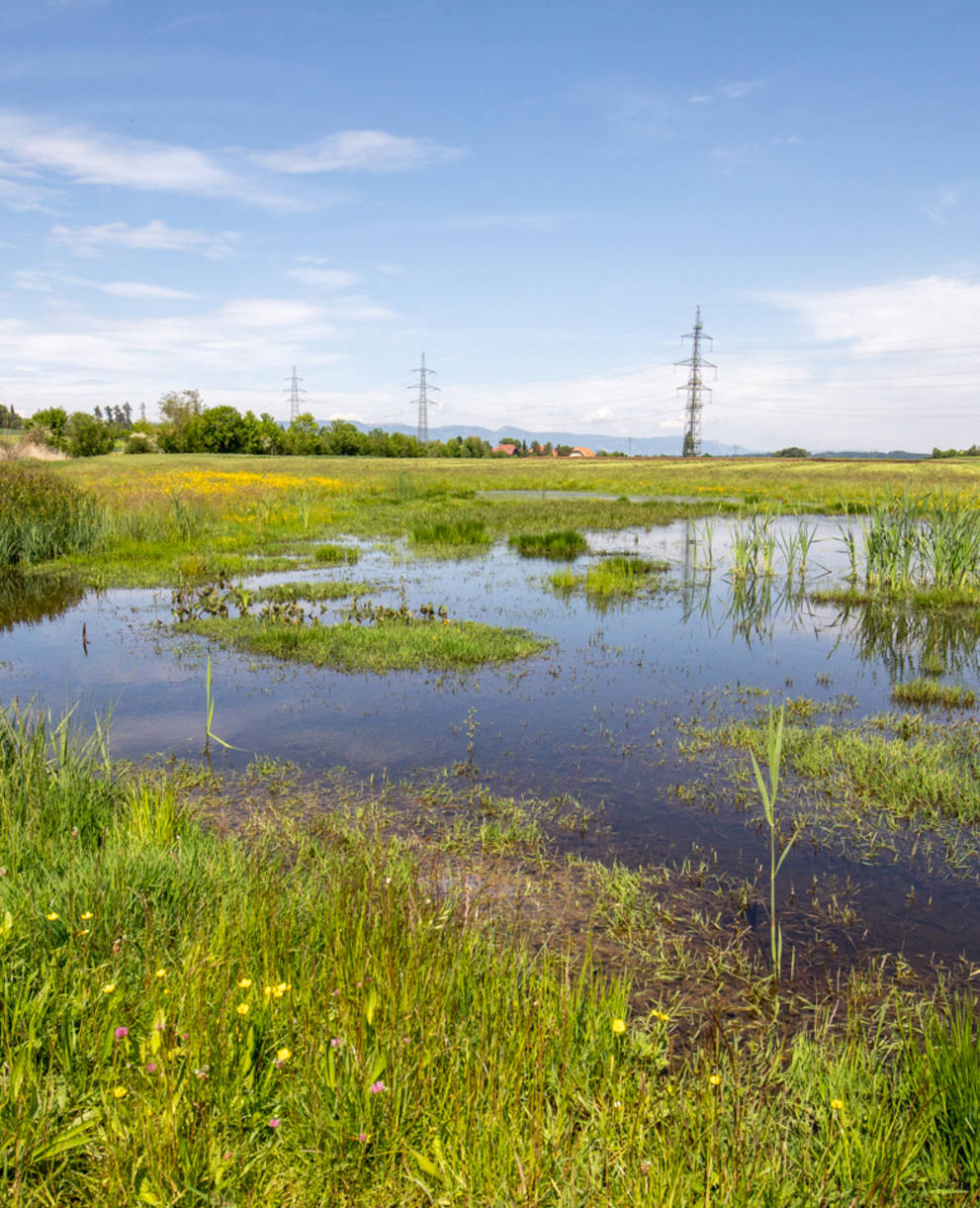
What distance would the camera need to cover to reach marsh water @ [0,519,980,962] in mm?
5348

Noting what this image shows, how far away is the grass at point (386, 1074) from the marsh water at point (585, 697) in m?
1.56

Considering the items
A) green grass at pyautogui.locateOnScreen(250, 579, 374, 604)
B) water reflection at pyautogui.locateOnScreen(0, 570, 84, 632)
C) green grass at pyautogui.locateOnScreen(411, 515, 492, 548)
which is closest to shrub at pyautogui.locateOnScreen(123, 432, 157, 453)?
green grass at pyautogui.locateOnScreen(411, 515, 492, 548)

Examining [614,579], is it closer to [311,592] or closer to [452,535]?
[311,592]

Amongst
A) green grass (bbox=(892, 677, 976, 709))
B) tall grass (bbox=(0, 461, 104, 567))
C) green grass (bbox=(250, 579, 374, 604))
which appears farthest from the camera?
tall grass (bbox=(0, 461, 104, 567))

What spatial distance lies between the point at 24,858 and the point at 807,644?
10276 mm

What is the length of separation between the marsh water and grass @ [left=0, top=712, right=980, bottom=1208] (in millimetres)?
1562

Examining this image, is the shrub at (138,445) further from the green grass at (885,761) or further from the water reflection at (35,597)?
the green grass at (885,761)

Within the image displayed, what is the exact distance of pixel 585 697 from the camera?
28.8 ft

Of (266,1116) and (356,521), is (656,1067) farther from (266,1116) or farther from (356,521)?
(356,521)

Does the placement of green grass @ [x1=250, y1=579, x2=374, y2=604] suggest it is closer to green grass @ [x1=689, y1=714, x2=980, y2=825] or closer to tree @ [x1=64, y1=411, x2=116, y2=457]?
green grass @ [x1=689, y1=714, x2=980, y2=825]

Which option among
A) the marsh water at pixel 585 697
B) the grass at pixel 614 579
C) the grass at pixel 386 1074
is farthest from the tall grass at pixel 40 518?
the grass at pixel 386 1074

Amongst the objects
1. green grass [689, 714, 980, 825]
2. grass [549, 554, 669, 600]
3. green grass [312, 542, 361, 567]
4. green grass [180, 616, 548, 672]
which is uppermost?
green grass [312, 542, 361, 567]

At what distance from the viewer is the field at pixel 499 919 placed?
2395 mm

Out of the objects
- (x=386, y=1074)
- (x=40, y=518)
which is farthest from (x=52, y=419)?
(x=386, y=1074)
